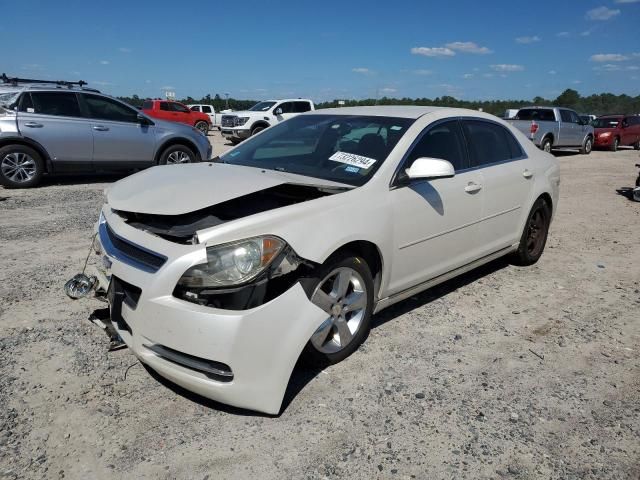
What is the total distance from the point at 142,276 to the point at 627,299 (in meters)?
4.27

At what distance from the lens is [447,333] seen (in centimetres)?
381

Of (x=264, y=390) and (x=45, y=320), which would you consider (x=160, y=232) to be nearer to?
(x=264, y=390)

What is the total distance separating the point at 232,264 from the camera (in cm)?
254

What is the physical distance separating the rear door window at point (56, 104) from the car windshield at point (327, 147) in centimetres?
616

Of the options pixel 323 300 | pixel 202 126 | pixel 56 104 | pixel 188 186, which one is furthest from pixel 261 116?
pixel 323 300

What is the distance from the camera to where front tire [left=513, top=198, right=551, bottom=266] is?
513 cm

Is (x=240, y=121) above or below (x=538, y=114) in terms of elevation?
below

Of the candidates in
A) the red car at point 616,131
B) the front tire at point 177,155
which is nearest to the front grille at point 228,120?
the front tire at point 177,155

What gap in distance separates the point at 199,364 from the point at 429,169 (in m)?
1.92

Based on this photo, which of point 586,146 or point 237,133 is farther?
point 237,133

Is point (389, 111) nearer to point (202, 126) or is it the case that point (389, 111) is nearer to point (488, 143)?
point (488, 143)

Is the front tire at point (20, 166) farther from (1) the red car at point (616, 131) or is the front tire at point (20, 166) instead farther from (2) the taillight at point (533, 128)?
(1) the red car at point (616, 131)

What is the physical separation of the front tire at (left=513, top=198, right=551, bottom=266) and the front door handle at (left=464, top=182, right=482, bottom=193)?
3.90ft

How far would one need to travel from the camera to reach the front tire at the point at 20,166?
8586mm
